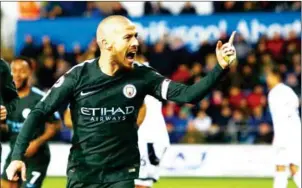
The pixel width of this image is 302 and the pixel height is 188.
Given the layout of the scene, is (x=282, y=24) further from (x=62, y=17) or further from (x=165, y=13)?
(x=62, y=17)

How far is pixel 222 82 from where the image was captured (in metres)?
19.6

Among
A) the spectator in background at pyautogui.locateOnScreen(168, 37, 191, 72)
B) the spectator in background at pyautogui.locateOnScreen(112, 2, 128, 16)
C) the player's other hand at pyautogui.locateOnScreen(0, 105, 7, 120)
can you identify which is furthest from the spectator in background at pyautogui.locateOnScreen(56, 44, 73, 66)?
A: the player's other hand at pyautogui.locateOnScreen(0, 105, 7, 120)

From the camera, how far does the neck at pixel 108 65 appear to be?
645cm

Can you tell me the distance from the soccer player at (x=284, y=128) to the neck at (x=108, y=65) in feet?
19.5

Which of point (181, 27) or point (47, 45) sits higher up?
point (181, 27)

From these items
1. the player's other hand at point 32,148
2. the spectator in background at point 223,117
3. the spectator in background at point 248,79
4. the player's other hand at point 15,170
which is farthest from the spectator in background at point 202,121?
the player's other hand at point 15,170

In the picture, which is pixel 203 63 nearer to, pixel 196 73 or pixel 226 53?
pixel 196 73

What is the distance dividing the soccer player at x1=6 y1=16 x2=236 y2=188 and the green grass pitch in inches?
358

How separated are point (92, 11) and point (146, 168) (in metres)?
11.8

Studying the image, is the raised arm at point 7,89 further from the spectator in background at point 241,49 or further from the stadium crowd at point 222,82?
the spectator in background at point 241,49

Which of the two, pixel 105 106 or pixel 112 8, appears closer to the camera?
pixel 105 106

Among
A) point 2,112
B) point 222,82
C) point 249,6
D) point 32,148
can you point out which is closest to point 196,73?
point 222,82

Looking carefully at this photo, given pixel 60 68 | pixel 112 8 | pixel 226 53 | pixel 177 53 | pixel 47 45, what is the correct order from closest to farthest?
pixel 226 53
pixel 177 53
pixel 60 68
pixel 47 45
pixel 112 8

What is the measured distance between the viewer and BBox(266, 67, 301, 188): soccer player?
477 inches
